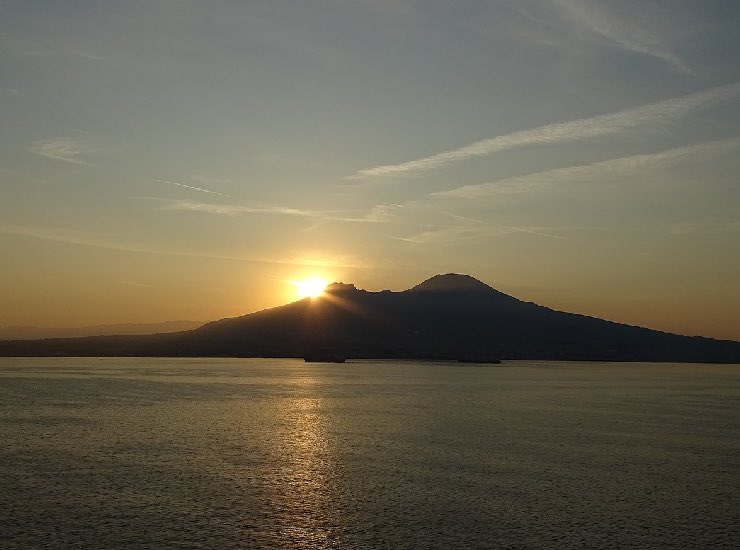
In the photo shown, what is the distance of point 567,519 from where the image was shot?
99.1ft

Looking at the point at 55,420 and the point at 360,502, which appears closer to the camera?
the point at 360,502

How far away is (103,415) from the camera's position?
225 feet

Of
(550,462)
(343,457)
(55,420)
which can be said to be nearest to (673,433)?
(550,462)

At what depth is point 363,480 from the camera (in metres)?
38.0

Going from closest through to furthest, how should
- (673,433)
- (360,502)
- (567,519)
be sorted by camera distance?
(567,519) → (360,502) → (673,433)

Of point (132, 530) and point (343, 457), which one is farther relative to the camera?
point (343, 457)

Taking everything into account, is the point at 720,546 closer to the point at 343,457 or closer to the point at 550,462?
the point at 550,462

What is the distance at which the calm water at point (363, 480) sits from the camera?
27.7m

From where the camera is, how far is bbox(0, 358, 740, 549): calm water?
27.7m

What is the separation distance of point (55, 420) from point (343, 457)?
30732mm

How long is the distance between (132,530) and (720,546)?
2127cm

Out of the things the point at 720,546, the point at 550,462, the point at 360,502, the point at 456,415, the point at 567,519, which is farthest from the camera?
the point at 456,415

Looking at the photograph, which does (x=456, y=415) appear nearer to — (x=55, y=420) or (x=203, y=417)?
(x=203, y=417)

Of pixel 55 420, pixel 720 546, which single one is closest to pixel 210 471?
pixel 720 546
